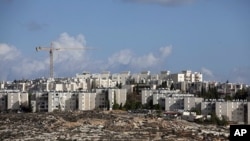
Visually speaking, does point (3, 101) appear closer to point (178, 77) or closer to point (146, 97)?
point (146, 97)

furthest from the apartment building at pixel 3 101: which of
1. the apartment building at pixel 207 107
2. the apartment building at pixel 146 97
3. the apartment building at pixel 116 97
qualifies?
the apartment building at pixel 207 107

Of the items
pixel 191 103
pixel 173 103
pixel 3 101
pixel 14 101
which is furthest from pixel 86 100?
pixel 191 103

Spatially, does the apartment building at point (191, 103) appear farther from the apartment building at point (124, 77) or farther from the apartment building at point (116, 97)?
the apartment building at point (124, 77)

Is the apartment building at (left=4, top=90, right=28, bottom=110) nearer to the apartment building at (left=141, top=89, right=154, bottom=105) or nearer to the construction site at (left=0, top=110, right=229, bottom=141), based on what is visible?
the apartment building at (left=141, top=89, right=154, bottom=105)

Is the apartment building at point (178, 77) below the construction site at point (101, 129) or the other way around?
the other way around

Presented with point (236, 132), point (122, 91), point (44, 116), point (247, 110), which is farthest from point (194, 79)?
point (236, 132)

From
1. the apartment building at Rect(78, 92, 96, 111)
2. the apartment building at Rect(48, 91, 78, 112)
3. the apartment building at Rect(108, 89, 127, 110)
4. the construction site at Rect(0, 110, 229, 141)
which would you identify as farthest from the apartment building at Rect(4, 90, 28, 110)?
the construction site at Rect(0, 110, 229, 141)

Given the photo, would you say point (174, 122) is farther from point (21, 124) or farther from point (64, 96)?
point (64, 96)

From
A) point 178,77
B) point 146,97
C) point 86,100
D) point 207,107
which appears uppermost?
point 178,77
